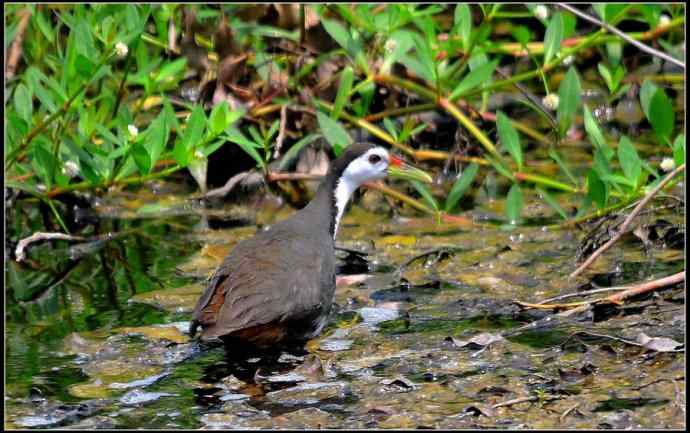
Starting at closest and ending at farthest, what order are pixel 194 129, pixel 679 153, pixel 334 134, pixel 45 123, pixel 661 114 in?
pixel 679 153
pixel 661 114
pixel 194 129
pixel 45 123
pixel 334 134

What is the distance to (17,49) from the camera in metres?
Answer: 7.61

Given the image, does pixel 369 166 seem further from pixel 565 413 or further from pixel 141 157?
pixel 565 413

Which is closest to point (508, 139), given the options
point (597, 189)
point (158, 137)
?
point (597, 189)

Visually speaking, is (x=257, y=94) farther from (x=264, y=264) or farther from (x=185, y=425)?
(x=185, y=425)

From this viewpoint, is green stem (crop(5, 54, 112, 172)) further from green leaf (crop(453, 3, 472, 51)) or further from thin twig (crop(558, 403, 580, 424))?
thin twig (crop(558, 403, 580, 424))

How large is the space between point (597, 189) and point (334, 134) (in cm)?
140

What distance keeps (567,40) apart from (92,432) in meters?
4.38

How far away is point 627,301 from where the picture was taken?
521 cm

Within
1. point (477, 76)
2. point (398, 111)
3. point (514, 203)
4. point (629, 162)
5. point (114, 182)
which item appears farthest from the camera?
point (398, 111)

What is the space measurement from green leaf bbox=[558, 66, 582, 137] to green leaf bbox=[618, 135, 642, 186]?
0.48 meters

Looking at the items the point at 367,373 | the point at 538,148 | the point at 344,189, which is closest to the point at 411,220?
the point at 344,189

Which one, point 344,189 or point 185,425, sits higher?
point 344,189

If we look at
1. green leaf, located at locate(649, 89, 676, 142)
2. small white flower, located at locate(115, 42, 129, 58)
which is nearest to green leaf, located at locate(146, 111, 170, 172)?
small white flower, located at locate(115, 42, 129, 58)

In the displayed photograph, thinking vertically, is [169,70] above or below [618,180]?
above
